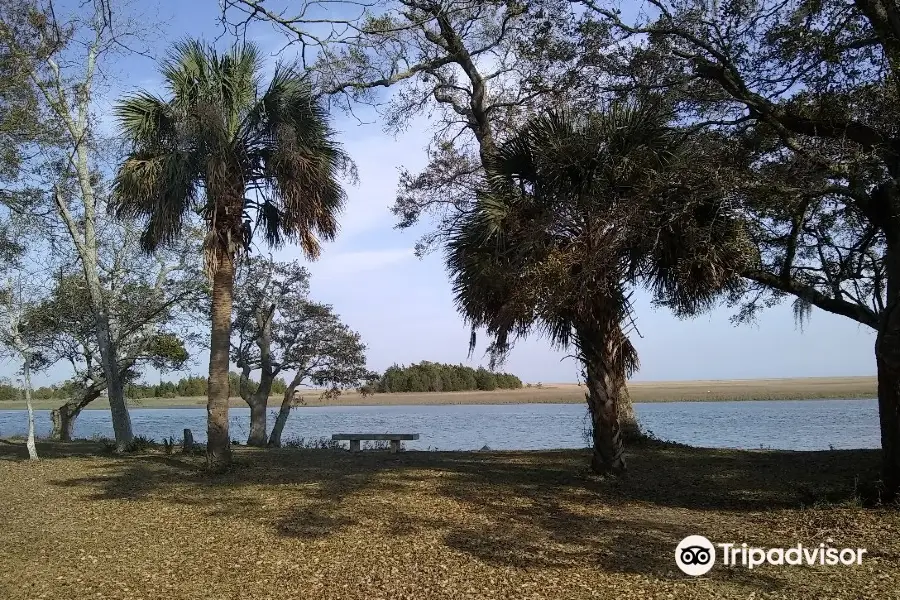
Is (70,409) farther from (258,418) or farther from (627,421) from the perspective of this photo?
(627,421)

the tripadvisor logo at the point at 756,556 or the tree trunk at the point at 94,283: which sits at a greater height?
the tree trunk at the point at 94,283

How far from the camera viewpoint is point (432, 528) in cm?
728

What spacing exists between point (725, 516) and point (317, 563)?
4.28 m

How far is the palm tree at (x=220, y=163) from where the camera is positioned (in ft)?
35.4

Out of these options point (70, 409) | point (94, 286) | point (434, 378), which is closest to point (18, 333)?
point (94, 286)

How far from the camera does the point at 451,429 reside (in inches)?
1039

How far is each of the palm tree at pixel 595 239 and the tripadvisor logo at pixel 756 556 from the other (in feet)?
9.88

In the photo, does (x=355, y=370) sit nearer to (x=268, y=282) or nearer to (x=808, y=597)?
(x=268, y=282)

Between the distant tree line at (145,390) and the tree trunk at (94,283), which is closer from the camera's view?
the tree trunk at (94,283)

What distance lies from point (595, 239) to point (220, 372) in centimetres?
623

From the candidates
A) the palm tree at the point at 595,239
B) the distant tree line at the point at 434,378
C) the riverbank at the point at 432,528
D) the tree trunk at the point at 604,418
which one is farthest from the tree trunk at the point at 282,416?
the distant tree line at the point at 434,378

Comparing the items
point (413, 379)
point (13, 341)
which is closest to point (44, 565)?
point (13, 341)

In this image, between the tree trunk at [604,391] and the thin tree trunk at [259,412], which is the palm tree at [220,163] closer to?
the tree trunk at [604,391]

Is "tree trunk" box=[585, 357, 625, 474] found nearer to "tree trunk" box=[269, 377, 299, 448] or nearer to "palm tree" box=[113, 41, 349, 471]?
"palm tree" box=[113, 41, 349, 471]
